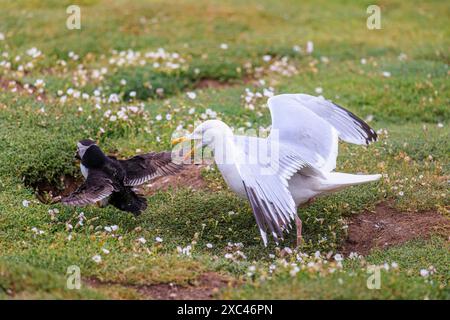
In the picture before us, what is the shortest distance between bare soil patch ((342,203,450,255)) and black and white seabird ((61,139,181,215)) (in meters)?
1.87

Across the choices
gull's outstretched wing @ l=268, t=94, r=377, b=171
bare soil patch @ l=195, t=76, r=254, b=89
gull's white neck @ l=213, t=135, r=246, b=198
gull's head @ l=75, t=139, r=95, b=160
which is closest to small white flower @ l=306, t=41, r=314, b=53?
bare soil patch @ l=195, t=76, r=254, b=89

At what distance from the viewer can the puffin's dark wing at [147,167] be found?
24.7 feet

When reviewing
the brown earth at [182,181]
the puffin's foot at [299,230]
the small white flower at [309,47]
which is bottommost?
the puffin's foot at [299,230]

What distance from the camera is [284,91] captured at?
1032cm

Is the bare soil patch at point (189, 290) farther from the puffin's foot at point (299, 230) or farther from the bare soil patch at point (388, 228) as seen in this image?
the bare soil patch at point (388, 228)

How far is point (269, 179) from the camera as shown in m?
6.61

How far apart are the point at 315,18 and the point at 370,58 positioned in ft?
7.02

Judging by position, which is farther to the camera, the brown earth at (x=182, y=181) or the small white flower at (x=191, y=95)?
the small white flower at (x=191, y=95)

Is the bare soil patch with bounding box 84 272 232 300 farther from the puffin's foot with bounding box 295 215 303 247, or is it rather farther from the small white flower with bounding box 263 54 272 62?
the small white flower with bounding box 263 54 272 62

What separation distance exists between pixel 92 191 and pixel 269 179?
159 centimetres

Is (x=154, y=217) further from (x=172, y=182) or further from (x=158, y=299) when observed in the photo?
(x=158, y=299)

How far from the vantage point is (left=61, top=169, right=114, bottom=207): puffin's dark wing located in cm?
669

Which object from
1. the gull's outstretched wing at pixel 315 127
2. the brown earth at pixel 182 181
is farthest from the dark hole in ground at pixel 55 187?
the gull's outstretched wing at pixel 315 127

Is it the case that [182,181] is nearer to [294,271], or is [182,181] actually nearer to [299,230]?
[299,230]
